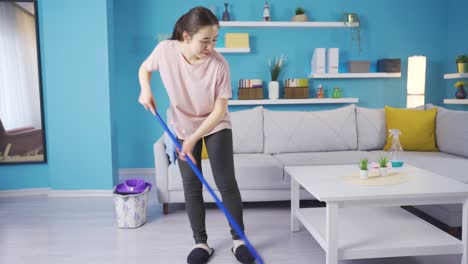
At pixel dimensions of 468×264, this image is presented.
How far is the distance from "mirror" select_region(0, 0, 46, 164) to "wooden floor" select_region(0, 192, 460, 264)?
552 millimetres

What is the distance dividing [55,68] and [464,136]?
3.23 m

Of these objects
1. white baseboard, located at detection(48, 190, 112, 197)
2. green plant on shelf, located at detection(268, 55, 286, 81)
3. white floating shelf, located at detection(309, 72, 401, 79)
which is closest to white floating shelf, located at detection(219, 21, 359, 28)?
green plant on shelf, located at detection(268, 55, 286, 81)

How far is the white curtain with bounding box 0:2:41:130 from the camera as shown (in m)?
3.24

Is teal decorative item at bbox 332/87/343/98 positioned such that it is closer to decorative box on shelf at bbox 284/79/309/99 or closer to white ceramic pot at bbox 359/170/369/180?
decorative box on shelf at bbox 284/79/309/99

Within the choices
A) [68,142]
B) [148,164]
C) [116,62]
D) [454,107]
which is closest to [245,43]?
[116,62]

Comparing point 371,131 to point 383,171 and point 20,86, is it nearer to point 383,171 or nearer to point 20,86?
point 383,171

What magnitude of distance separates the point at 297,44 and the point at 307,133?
1.30 meters

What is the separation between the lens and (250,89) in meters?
3.98

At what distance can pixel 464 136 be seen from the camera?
294 centimetres

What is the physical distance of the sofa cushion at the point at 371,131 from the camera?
10.9 feet

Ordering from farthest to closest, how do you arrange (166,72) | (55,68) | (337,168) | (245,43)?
1. (245,43)
2. (55,68)
3. (337,168)
4. (166,72)

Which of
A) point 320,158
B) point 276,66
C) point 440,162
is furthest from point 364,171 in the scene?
point 276,66

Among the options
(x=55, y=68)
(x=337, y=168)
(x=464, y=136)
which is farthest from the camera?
(x=55, y=68)

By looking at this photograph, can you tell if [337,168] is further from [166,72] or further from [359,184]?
[166,72]
